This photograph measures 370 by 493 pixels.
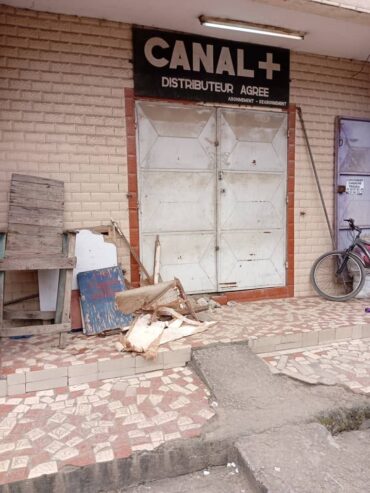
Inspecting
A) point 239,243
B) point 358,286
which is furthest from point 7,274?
point 358,286

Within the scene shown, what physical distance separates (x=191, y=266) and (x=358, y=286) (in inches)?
94.4

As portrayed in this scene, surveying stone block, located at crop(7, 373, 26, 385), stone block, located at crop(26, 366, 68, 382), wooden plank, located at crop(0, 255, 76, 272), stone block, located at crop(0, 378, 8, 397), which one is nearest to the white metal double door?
wooden plank, located at crop(0, 255, 76, 272)

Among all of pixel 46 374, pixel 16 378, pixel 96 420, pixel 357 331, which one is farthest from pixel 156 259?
pixel 357 331

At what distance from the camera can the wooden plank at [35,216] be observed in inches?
154

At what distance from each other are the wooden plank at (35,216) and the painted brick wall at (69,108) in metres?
0.26

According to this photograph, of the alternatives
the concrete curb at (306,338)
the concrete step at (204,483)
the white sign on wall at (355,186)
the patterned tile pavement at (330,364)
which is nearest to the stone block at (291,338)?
the concrete curb at (306,338)

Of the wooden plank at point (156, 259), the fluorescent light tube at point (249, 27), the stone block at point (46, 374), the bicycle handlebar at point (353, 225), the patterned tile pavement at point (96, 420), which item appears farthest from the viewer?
the bicycle handlebar at point (353, 225)

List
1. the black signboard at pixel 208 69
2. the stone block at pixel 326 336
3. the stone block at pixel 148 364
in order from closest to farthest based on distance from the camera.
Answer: the stone block at pixel 148 364, the stone block at pixel 326 336, the black signboard at pixel 208 69

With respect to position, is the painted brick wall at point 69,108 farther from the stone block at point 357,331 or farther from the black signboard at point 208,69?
the stone block at point 357,331

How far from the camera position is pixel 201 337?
3.81m

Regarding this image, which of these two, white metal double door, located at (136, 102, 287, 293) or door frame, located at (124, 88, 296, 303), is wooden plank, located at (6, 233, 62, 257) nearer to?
door frame, located at (124, 88, 296, 303)

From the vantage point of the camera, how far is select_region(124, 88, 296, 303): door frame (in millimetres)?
4539

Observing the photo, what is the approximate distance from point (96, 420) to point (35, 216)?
227 cm

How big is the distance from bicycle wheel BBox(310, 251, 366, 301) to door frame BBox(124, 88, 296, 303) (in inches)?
16.7
